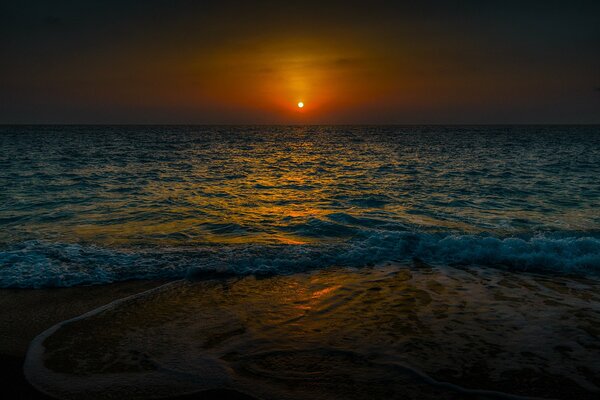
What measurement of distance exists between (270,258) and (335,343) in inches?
165

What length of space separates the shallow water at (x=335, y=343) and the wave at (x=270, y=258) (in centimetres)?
114

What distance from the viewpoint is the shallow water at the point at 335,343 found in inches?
177

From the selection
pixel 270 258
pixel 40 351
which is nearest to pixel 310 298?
pixel 270 258

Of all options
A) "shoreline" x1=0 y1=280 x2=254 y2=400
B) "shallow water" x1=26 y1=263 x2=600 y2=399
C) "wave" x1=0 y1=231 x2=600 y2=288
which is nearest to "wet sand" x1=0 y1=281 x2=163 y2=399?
"shoreline" x1=0 y1=280 x2=254 y2=400

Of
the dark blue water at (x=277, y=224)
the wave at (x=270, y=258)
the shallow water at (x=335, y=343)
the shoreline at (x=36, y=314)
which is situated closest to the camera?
the shoreline at (x=36, y=314)

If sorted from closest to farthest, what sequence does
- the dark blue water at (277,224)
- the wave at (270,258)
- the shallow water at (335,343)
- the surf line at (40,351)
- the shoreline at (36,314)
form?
the shoreline at (36,314) < the shallow water at (335,343) < the surf line at (40,351) < the wave at (270,258) < the dark blue water at (277,224)

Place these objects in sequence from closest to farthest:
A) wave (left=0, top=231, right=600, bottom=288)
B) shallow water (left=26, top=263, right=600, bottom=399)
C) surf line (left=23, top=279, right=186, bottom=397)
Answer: shallow water (left=26, top=263, right=600, bottom=399), surf line (left=23, top=279, right=186, bottom=397), wave (left=0, top=231, right=600, bottom=288)

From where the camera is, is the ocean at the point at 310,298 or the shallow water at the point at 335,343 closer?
the shallow water at the point at 335,343

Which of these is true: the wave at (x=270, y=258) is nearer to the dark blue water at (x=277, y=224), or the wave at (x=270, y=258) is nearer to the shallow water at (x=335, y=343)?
the dark blue water at (x=277, y=224)

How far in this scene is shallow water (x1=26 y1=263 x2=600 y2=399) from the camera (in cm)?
449

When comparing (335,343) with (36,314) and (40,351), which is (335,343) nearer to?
(40,351)

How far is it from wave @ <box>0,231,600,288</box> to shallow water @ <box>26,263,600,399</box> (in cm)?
114

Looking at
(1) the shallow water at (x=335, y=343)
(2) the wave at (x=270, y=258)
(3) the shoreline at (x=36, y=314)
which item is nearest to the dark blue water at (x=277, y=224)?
(2) the wave at (x=270, y=258)

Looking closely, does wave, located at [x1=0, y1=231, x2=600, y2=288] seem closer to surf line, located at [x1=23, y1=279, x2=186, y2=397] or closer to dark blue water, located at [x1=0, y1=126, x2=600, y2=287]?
dark blue water, located at [x1=0, y1=126, x2=600, y2=287]
